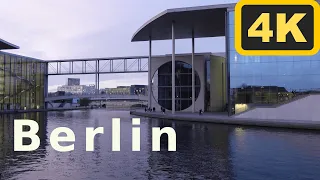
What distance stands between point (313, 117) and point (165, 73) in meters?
32.3

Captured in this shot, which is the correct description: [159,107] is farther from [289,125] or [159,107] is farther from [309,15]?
[309,15]

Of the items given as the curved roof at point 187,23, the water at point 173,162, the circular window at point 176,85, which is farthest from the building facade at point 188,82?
the water at point 173,162

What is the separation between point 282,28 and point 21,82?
83545mm

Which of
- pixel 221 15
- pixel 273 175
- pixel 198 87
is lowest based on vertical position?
pixel 273 175

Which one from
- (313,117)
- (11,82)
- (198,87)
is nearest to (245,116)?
(313,117)

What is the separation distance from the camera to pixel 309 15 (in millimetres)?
8492

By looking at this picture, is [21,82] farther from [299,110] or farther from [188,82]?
[299,110]

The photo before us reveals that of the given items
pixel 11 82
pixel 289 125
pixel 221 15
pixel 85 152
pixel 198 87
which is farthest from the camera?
pixel 11 82

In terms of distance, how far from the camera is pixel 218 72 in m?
61.2

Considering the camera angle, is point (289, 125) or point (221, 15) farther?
point (221, 15)

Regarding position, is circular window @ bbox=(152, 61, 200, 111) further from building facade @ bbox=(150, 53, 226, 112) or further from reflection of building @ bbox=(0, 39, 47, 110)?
reflection of building @ bbox=(0, 39, 47, 110)

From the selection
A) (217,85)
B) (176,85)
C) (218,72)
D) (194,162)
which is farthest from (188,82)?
(194,162)

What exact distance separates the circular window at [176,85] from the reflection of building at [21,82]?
35410 millimetres

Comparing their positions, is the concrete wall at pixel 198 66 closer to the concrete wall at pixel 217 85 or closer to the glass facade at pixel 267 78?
the concrete wall at pixel 217 85
